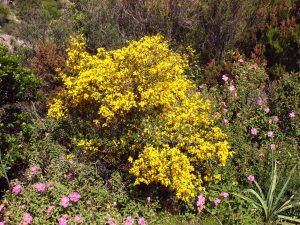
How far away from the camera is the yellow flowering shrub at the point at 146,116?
4004 mm

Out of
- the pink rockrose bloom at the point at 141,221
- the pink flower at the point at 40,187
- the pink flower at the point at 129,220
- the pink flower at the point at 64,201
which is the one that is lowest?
the pink rockrose bloom at the point at 141,221

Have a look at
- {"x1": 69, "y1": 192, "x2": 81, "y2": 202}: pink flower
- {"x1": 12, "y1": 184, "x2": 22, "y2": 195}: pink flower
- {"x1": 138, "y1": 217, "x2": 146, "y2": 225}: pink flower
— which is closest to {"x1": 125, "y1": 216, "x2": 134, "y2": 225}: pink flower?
{"x1": 138, "y1": 217, "x2": 146, "y2": 225}: pink flower

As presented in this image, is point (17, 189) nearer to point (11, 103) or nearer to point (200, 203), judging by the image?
point (11, 103)

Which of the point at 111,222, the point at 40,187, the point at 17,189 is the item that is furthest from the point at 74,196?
the point at 17,189

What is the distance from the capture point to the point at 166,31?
7695 mm

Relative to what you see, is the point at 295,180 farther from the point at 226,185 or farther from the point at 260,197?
the point at 226,185

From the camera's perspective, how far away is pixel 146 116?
445cm

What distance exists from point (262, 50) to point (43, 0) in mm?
18388

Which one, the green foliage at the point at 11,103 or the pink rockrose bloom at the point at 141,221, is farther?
the green foliage at the point at 11,103

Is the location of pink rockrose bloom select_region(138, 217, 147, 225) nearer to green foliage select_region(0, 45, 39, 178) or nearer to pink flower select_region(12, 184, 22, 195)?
pink flower select_region(12, 184, 22, 195)

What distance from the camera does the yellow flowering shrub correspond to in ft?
13.1

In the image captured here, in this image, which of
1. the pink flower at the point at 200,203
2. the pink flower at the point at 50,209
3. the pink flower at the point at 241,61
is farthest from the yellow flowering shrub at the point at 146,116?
the pink flower at the point at 241,61

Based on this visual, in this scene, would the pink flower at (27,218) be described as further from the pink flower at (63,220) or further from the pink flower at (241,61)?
the pink flower at (241,61)

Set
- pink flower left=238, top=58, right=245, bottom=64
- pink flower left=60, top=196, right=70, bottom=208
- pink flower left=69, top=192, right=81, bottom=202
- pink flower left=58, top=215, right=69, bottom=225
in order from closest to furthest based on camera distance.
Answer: pink flower left=58, top=215, right=69, bottom=225 → pink flower left=60, top=196, right=70, bottom=208 → pink flower left=69, top=192, right=81, bottom=202 → pink flower left=238, top=58, right=245, bottom=64
